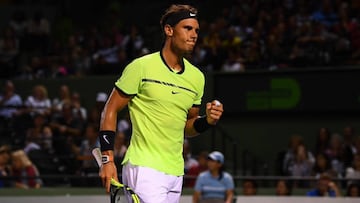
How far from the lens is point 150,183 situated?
20.2 feet

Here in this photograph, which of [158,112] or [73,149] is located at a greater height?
[158,112]

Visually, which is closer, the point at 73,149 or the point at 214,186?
the point at 214,186

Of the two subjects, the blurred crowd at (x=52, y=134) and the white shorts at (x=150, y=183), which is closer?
the white shorts at (x=150, y=183)

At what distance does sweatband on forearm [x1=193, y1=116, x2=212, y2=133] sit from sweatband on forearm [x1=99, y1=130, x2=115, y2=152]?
70cm

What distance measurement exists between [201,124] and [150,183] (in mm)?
658

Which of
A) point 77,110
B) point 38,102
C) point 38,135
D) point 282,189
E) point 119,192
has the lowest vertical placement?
point 282,189

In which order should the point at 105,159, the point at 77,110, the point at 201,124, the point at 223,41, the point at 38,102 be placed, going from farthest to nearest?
1. the point at 223,41
2. the point at 38,102
3. the point at 77,110
4. the point at 201,124
5. the point at 105,159

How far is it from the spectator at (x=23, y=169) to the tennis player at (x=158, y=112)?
8.73 m

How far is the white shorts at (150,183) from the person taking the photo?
6.14m

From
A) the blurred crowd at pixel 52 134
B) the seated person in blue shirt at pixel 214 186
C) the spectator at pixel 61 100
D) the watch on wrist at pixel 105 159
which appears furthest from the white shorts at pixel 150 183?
the spectator at pixel 61 100

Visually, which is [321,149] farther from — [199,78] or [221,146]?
[199,78]

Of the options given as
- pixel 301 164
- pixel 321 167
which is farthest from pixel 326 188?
pixel 301 164

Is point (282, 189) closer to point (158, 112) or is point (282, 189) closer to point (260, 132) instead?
point (260, 132)

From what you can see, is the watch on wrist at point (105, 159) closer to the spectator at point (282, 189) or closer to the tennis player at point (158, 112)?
the tennis player at point (158, 112)
